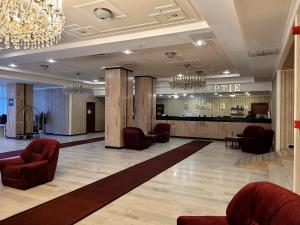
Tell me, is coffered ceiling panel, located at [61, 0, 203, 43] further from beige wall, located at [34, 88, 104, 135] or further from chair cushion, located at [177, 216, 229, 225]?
beige wall, located at [34, 88, 104, 135]

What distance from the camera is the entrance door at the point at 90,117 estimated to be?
1482 centimetres

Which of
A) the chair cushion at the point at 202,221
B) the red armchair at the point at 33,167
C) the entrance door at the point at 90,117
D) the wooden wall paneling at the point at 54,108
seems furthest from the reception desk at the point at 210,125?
the chair cushion at the point at 202,221

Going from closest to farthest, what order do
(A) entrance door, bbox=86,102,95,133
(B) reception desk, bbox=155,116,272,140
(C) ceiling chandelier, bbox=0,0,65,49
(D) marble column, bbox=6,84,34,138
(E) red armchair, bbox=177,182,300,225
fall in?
(E) red armchair, bbox=177,182,300,225 → (C) ceiling chandelier, bbox=0,0,65,49 → (B) reception desk, bbox=155,116,272,140 → (D) marble column, bbox=6,84,34,138 → (A) entrance door, bbox=86,102,95,133

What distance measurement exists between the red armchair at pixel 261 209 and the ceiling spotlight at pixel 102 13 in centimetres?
333

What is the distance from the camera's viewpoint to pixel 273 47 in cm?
516

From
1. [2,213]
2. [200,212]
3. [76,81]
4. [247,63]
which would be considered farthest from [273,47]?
[76,81]

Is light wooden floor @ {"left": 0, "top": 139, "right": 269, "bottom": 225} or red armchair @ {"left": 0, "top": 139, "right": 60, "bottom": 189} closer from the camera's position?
light wooden floor @ {"left": 0, "top": 139, "right": 269, "bottom": 225}

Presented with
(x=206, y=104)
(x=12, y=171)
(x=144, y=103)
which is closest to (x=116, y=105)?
(x=144, y=103)

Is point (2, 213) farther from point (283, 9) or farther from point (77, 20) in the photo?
point (283, 9)

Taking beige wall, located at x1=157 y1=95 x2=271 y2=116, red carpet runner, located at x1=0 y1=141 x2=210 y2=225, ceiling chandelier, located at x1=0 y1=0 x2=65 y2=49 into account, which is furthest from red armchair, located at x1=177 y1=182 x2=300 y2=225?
beige wall, located at x1=157 y1=95 x2=271 y2=116

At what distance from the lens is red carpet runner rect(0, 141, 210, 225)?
121 inches

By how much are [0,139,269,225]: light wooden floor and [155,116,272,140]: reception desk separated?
413 cm

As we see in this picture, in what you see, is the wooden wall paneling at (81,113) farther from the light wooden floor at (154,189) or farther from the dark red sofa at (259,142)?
the dark red sofa at (259,142)

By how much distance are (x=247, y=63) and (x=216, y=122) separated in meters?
4.93
